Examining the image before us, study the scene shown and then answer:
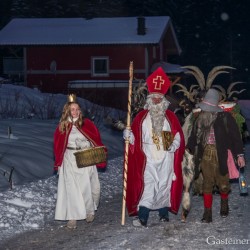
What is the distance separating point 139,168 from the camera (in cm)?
1012

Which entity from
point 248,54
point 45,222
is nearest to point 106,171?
point 45,222

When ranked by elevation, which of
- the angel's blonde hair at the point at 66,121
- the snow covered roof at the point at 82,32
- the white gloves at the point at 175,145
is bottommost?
the white gloves at the point at 175,145

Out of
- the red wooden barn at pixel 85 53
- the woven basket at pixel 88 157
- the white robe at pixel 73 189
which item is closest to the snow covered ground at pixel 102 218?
the white robe at pixel 73 189

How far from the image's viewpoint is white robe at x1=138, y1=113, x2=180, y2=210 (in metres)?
10.0

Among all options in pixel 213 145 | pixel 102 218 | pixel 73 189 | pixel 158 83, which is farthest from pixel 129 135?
pixel 102 218

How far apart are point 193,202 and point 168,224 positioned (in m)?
1.98

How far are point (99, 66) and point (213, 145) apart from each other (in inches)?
1271

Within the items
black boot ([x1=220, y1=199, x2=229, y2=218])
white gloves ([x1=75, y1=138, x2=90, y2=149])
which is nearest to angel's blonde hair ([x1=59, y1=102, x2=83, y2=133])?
white gloves ([x1=75, y1=138, x2=90, y2=149])

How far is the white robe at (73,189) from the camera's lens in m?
Result: 9.89

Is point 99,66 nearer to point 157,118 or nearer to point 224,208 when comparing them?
point 224,208

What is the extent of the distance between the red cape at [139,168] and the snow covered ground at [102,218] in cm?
30

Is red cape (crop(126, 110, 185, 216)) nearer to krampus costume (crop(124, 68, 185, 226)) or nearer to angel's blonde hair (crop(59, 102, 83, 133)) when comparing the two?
krampus costume (crop(124, 68, 185, 226))

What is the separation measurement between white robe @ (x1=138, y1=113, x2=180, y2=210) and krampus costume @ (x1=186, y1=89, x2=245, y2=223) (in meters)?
0.37

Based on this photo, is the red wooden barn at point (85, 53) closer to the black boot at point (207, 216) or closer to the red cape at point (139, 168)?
the red cape at point (139, 168)
